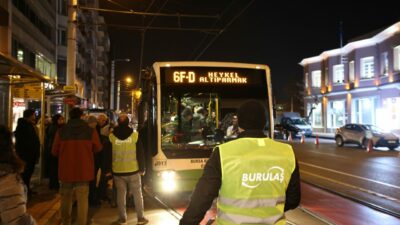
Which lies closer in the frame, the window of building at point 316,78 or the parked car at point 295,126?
the parked car at point 295,126

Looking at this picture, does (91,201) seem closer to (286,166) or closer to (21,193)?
(21,193)

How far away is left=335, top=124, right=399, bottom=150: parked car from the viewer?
27.4 m

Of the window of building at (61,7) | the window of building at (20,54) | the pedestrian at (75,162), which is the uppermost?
the window of building at (61,7)

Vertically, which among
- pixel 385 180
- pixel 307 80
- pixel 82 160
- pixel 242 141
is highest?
pixel 307 80

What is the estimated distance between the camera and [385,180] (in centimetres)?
1445

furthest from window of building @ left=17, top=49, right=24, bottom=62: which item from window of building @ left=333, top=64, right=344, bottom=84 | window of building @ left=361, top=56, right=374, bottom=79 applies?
window of building @ left=333, top=64, right=344, bottom=84

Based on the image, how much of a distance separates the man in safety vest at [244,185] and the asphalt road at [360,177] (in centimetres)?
703

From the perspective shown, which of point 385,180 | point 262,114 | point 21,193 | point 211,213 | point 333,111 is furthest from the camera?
point 333,111

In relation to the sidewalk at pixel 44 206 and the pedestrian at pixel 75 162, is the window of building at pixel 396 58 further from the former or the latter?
the pedestrian at pixel 75 162

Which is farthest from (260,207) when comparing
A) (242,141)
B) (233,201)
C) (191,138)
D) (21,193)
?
(191,138)

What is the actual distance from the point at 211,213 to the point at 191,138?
174 centimetres

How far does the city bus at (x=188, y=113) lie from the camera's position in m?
9.68

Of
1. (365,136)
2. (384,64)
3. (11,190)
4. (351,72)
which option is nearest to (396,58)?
(384,64)

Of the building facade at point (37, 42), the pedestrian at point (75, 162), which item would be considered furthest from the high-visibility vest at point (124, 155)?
the building facade at point (37, 42)
